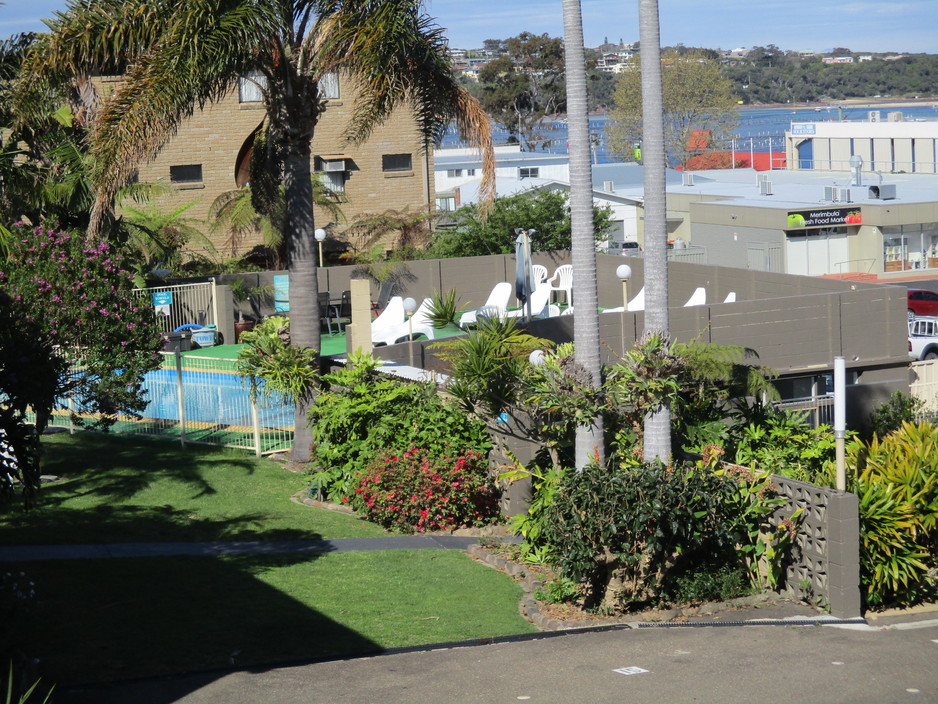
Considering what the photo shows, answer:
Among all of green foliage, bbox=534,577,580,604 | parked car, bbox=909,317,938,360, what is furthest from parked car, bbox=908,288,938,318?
green foliage, bbox=534,577,580,604

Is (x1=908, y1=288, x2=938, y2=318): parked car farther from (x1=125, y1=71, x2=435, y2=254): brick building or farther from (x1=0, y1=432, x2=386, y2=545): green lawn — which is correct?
(x1=0, y1=432, x2=386, y2=545): green lawn

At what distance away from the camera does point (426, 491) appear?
41.0 feet

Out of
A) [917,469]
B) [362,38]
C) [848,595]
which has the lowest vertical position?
[848,595]

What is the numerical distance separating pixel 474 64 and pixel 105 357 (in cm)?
9798

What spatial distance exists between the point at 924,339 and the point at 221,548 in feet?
68.9

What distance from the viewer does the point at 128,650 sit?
7.89m

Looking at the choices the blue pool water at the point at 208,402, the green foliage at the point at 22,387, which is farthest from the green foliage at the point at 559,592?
the blue pool water at the point at 208,402

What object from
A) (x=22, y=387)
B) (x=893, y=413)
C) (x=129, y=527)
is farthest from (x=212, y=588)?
(x=893, y=413)

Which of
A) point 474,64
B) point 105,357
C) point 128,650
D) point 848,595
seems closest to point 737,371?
point 848,595

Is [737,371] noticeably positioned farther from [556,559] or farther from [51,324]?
[51,324]

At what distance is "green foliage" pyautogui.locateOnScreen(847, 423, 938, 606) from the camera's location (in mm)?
9336

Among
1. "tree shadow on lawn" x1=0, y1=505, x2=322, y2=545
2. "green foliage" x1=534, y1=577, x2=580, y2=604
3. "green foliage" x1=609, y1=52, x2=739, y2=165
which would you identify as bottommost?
"green foliage" x1=534, y1=577, x2=580, y2=604

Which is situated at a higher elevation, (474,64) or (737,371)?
(474,64)

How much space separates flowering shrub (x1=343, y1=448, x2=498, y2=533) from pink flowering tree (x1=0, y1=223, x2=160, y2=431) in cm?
373
